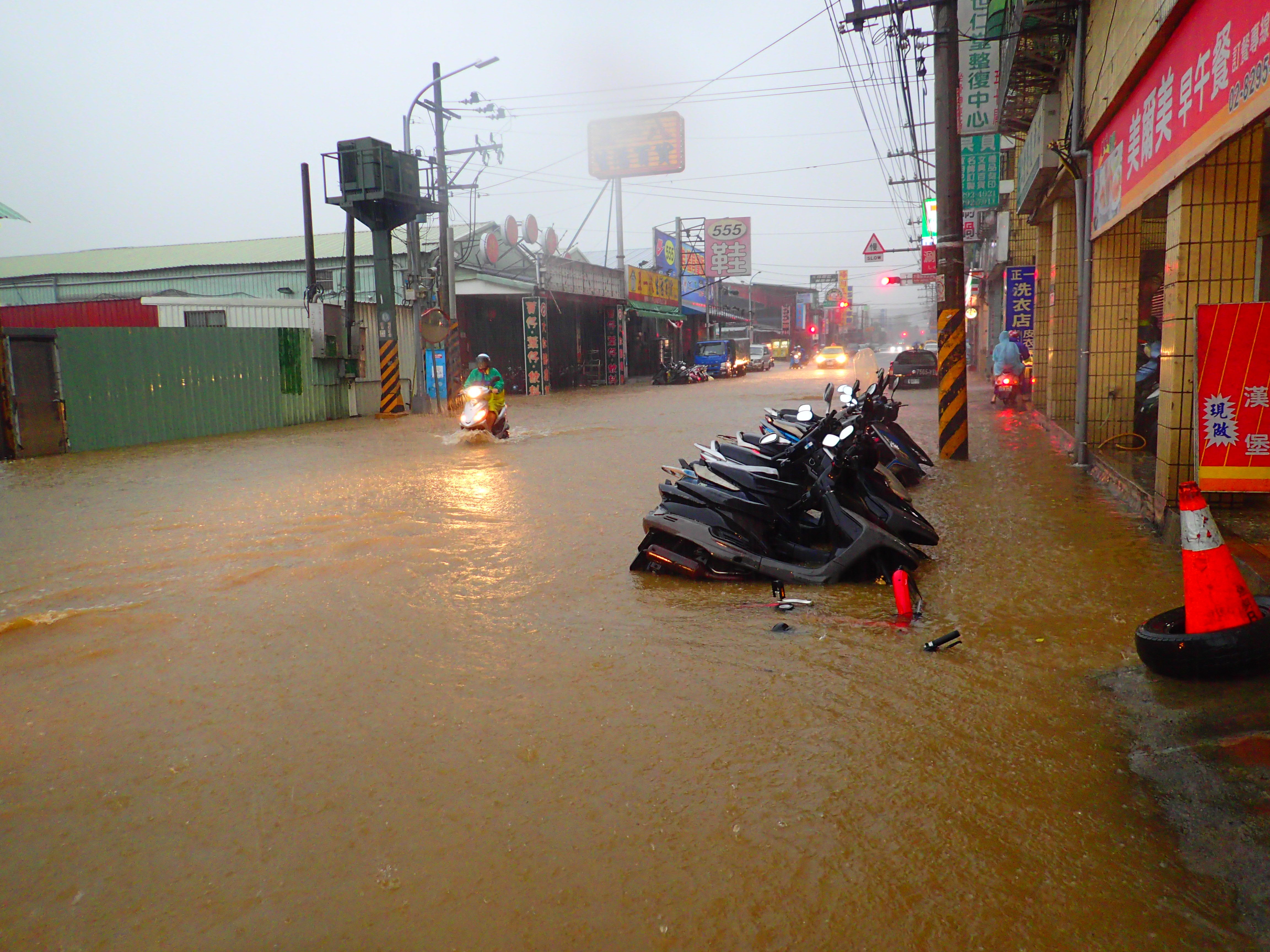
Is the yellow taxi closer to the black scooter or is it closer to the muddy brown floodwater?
the black scooter

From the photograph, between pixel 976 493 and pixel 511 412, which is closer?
pixel 976 493

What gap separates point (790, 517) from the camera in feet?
19.7

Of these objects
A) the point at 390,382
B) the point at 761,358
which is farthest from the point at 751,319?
the point at 390,382

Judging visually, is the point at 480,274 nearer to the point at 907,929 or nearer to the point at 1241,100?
the point at 1241,100

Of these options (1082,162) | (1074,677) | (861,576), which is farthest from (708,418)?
(1074,677)

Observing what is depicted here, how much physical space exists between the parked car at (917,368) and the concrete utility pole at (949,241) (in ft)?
60.4

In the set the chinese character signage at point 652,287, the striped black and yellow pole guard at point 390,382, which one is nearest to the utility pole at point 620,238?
the chinese character signage at point 652,287

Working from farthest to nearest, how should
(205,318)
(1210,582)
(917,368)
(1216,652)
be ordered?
1. (917,368)
2. (205,318)
3. (1210,582)
4. (1216,652)

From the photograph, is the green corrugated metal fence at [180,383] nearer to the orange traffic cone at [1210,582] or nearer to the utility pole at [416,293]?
the utility pole at [416,293]

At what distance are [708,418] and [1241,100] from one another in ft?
46.6

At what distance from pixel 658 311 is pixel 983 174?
71.2 ft

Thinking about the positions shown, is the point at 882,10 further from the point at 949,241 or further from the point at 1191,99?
the point at 1191,99

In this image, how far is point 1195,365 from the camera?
5.43 meters

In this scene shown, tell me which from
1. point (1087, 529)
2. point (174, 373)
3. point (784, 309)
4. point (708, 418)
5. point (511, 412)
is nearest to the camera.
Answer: point (1087, 529)
